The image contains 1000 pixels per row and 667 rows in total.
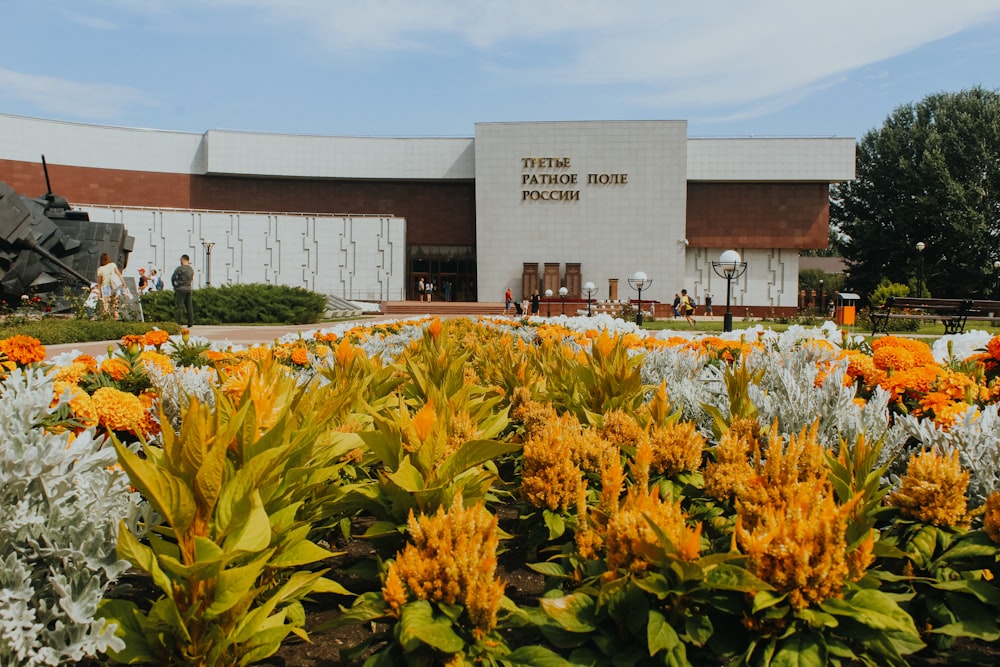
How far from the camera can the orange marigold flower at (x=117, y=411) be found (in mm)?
2645

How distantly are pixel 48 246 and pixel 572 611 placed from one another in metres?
22.6

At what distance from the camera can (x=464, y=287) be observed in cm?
4281

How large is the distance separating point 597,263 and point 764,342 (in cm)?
3414

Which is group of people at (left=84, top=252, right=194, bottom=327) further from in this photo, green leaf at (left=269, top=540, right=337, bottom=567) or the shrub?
green leaf at (left=269, top=540, right=337, bottom=567)

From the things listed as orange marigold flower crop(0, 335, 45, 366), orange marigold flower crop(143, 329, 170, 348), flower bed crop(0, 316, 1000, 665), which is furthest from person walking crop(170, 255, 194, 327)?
flower bed crop(0, 316, 1000, 665)

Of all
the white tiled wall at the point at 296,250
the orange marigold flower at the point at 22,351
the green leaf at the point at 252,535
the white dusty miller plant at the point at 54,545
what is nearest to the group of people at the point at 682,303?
the white tiled wall at the point at 296,250

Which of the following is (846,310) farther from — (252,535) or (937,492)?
(252,535)

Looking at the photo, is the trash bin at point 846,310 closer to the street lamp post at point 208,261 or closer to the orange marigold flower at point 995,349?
the orange marigold flower at point 995,349

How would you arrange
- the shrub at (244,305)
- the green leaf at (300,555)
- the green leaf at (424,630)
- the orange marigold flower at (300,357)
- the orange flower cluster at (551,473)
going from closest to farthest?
the green leaf at (424,630) < the green leaf at (300,555) < the orange flower cluster at (551,473) < the orange marigold flower at (300,357) < the shrub at (244,305)

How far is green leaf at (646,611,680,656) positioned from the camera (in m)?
1.55

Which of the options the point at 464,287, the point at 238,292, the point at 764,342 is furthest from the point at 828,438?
the point at 464,287

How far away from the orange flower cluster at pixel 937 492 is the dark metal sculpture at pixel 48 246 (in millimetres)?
20699

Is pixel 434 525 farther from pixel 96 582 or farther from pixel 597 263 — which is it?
pixel 597 263

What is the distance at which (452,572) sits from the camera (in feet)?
5.07
